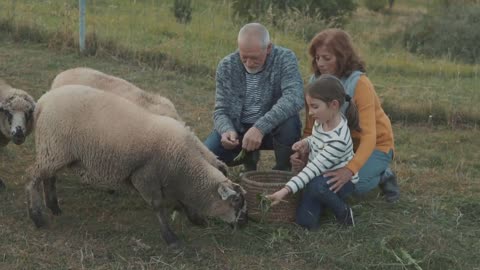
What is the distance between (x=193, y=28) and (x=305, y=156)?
25.4 feet

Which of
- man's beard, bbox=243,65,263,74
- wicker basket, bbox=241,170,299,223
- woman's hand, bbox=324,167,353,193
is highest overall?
man's beard, bbox=243,65,263,74

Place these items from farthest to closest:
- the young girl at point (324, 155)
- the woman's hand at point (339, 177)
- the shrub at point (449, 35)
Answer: the shrub at point (449, 35)
the woman's hand at point (339, 177)
the young girl at point (324, 155)

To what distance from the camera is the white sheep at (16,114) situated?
5.05 metres

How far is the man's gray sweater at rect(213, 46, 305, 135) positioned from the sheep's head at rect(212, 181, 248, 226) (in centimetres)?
79

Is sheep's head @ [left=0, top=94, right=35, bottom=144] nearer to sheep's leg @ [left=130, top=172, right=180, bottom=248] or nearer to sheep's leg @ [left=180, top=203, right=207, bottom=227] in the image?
sheep's leg @ [left=130, top=172, right=180, bottom=248]

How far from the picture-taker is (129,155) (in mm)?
4375

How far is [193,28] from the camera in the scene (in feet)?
40.3

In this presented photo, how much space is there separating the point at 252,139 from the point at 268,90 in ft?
1.87

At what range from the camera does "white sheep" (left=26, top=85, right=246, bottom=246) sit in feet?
14.4

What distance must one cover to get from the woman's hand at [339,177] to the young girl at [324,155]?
0.10ft

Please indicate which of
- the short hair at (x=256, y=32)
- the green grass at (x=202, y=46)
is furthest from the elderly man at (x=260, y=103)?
the green grass at (x=202, y=46)

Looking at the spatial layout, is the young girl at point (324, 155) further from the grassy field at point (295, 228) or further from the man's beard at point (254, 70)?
the man's beard at point (254, 70)

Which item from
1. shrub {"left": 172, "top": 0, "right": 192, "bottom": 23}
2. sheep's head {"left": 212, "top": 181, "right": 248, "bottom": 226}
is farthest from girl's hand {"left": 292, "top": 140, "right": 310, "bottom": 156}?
shrub {"left": 172, "top": 0, "right": 192, "bottom": 23}

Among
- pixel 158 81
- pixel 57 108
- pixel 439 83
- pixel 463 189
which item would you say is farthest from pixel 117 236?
pixel 439 83
